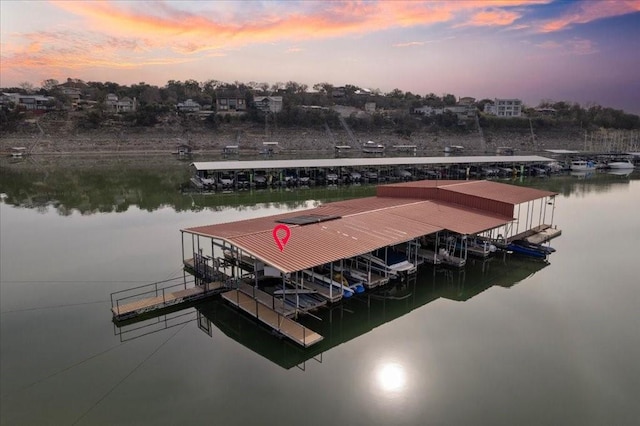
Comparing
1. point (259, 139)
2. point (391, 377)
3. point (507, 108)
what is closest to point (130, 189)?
point (391, 377)

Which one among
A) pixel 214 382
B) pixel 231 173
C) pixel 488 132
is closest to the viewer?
pixel 214 382

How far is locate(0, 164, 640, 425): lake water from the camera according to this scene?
7.56 metres

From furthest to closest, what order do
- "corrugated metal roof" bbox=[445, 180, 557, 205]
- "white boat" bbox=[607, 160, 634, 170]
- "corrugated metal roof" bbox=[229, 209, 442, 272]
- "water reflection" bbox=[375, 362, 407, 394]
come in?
"white boat" bbox=[607, 160, 634, 170], "corrugated metal roof" bbox=[445, 180, 557, 205], "corrugated metal roof" bbox=[229, 209, 442, 272], "water reflection" bbox=[375, 362, 407, 394]

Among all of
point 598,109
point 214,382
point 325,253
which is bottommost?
point 214,382

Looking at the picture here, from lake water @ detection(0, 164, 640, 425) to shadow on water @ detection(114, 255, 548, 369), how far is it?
0.05 meters

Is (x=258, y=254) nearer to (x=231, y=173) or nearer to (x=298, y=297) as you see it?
(x=298, y=297)

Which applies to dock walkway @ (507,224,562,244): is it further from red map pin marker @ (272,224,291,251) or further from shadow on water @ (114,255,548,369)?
red map pin marker @ (272,224,291,251)

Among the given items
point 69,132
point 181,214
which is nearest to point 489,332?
point 181,214

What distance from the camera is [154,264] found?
1429cm

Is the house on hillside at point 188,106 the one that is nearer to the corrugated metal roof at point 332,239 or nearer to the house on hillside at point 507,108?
the house on hillside at point 507,108

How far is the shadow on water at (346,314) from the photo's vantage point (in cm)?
973

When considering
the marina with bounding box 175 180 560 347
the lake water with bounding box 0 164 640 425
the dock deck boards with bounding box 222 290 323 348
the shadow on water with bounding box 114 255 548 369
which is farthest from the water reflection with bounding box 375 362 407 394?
the marina with bounding box 175 180 560 347

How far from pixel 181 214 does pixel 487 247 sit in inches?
574

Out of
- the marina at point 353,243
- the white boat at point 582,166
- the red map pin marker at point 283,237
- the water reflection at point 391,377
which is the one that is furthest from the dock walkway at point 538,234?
the white boat at point 582,166
